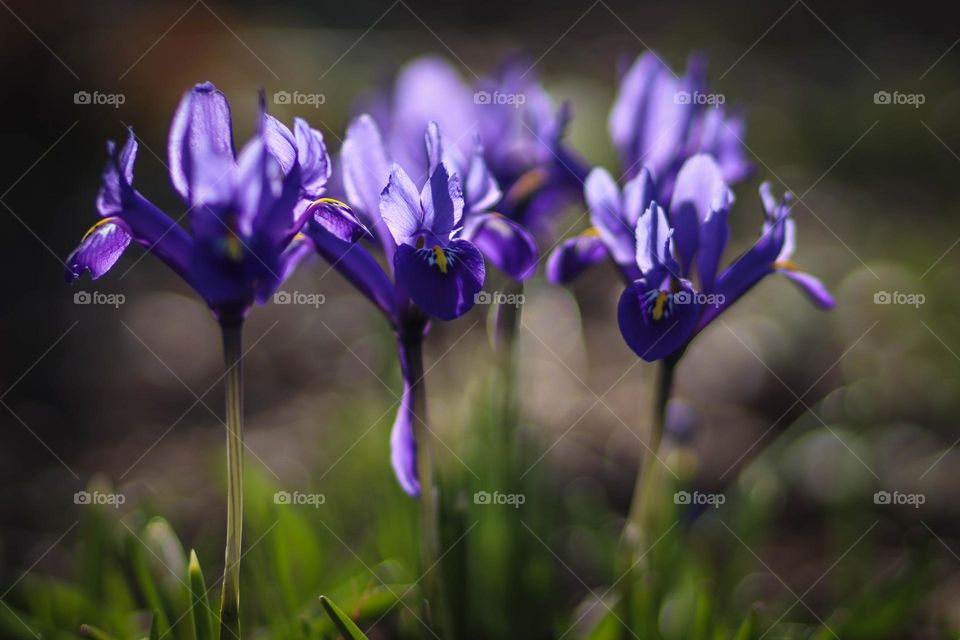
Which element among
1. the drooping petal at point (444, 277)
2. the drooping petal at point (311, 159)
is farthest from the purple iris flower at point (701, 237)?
the drooping petal at point (311, 159)

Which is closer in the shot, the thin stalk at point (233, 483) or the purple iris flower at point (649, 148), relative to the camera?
the thin stalk at point (233, 483)

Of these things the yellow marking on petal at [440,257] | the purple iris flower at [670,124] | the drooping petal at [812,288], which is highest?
the purple iris flower at [670,124]

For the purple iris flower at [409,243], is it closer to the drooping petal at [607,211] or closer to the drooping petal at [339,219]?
the drooping petal at [339,219]

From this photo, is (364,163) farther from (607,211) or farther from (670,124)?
(670,124)

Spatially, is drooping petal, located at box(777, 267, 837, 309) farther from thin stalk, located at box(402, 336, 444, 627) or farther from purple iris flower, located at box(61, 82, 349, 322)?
purple iris flower, located at box(61, 82, 349, 322)

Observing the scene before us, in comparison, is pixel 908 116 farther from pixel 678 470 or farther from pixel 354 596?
pixel 354 596

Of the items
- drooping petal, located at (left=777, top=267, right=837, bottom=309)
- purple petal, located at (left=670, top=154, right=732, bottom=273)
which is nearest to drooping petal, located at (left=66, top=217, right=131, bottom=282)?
purple petal, located at (left=670, top=154, right=732, bottom=273)
